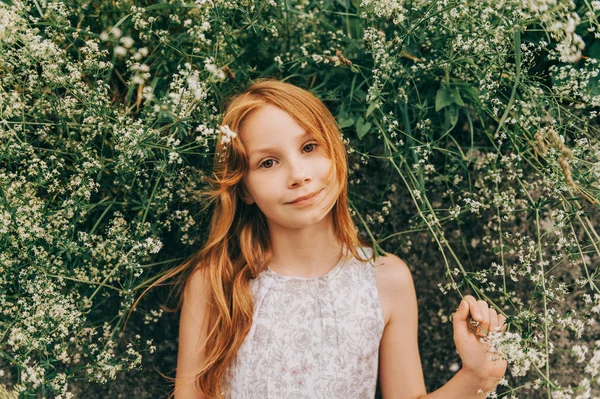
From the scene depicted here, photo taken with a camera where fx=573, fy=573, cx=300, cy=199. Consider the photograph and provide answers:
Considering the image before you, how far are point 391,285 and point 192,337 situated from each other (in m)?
0.73

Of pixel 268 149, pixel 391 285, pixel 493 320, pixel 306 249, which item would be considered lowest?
pixel 391 285

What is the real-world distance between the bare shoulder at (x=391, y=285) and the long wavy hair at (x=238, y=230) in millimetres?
86

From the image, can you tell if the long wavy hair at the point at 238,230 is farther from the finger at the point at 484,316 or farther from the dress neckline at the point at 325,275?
the finger at the point at 484,316

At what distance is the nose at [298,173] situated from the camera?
5.73 ft

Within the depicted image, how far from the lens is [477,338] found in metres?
1.71

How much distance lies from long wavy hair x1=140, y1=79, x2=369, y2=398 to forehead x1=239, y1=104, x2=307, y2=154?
18 millimetres

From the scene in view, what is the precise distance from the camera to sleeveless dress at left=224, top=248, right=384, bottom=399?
6.37 feet

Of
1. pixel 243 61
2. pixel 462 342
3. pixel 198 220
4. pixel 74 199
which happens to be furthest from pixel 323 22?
pixel 462 342

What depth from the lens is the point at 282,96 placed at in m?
1.87

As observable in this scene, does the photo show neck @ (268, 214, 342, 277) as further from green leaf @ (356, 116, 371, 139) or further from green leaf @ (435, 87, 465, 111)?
green leaf @ (435, 87, 465, 111)

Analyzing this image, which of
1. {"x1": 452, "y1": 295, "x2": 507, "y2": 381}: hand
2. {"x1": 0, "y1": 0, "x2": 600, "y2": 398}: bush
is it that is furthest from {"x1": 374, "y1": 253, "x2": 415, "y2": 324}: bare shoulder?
{"x1": 452, "y1": 295, "x2": 507, "y2": 381}: hand

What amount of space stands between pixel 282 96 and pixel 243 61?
0.36 meters

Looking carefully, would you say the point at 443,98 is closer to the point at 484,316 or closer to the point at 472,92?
the point at 472,92

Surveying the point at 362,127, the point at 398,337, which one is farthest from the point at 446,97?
the point at 398,337
